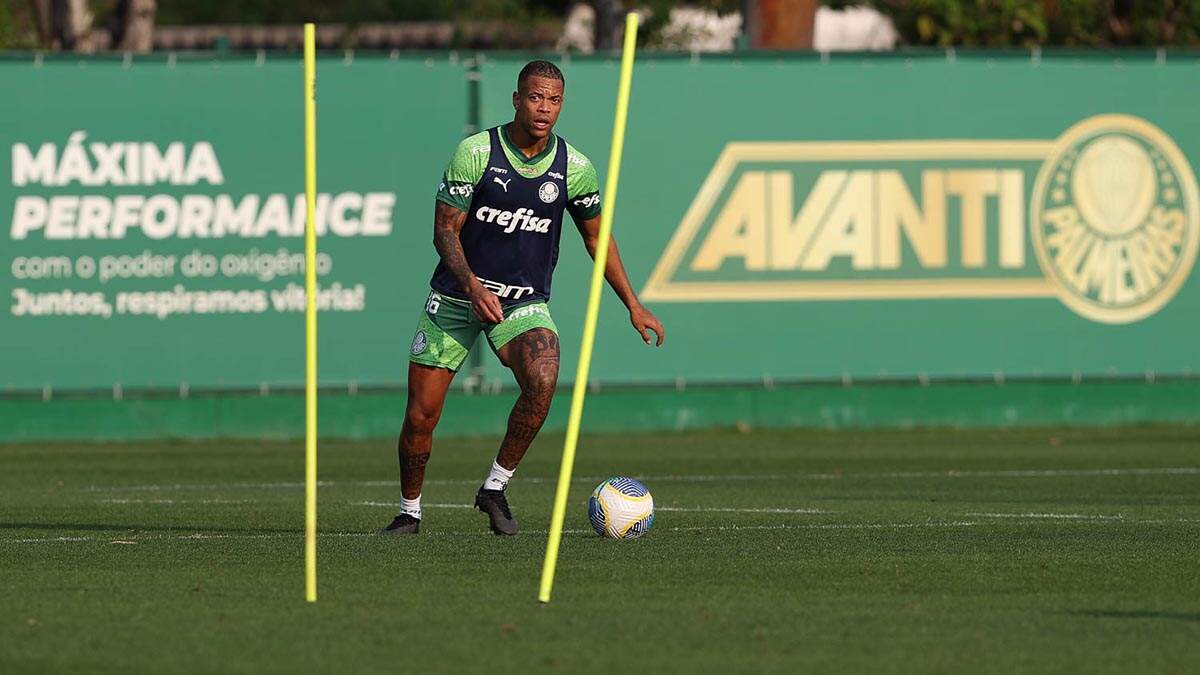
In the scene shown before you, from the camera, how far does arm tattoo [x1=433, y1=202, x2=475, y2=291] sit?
11.6 m

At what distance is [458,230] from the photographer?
474 inches

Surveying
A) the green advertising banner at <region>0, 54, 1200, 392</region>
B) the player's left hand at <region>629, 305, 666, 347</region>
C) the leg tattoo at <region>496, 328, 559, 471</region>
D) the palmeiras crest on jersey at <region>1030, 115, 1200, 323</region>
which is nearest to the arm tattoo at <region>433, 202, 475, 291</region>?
the leg tattoo at <region>496, 328, 559, 471</region>

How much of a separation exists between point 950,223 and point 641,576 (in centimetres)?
1288

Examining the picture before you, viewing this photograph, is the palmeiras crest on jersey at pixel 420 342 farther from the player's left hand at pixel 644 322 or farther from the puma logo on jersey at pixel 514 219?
the player's left hand at pixel 644 322

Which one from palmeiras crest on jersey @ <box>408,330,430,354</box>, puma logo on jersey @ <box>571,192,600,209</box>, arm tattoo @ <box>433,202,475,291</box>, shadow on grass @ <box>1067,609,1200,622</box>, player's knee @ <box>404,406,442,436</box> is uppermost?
puma logo on jersey @ <box>571,192,600,209</box>

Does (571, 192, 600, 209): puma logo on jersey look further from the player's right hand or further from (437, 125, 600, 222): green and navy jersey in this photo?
the player's right hand

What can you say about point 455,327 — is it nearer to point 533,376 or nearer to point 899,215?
point 533,376

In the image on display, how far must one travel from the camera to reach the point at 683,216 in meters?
22.1

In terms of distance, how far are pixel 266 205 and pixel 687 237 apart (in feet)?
12.4

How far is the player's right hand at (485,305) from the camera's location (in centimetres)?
1141

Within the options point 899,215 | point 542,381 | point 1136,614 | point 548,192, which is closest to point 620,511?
point 542,381

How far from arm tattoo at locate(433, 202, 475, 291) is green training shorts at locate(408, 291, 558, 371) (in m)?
0.35

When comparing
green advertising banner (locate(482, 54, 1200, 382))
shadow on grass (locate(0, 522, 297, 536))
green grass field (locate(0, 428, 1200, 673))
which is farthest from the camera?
green advertising banner (locate(482, 54, 1200, 382))

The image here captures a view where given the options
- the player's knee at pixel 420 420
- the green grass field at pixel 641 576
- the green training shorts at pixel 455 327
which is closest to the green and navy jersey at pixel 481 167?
the green training shorts at pixel 455 327
